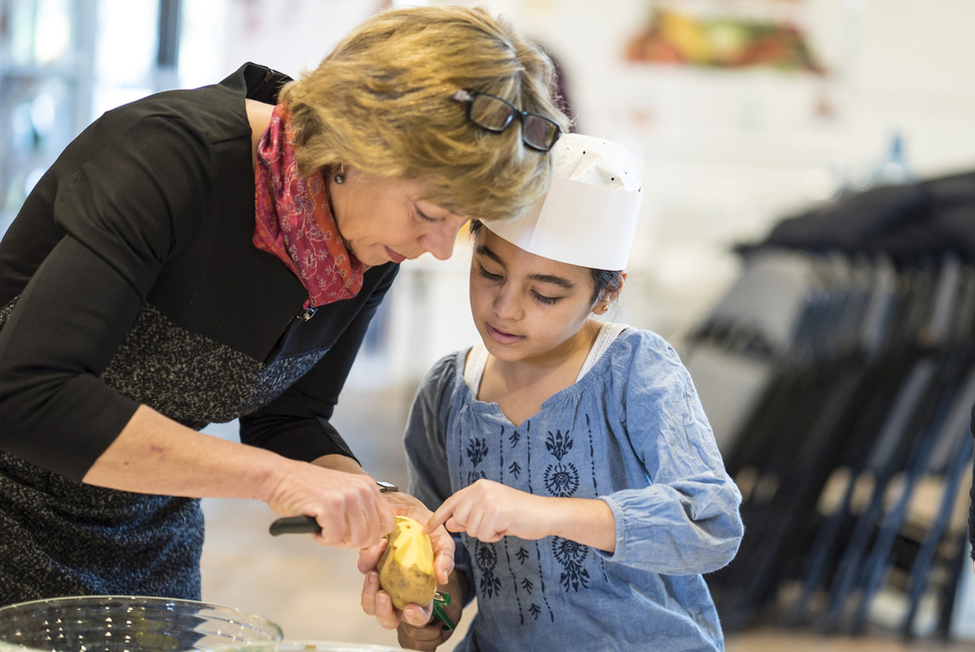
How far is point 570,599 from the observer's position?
126 centimetres

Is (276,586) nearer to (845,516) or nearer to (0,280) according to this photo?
(845,516)

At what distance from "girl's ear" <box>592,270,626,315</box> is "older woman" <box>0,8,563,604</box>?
0.83ft

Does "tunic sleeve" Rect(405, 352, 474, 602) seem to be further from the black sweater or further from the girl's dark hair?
the girl's dark hair

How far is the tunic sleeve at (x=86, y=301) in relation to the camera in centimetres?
90

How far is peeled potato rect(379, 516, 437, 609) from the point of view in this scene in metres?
1.14

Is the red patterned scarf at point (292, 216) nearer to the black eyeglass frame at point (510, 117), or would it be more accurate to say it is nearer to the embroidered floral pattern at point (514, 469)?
the black eyeglass frame at point (510, 117)

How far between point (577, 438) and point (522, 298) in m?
0.21

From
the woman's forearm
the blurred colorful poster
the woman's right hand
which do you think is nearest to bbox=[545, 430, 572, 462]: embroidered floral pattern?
the woman's right hand

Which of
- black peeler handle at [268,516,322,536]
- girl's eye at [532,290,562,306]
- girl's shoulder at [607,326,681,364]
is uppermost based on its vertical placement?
girl's eye at [532,290,562,306]

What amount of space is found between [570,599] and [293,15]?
5.52 metres

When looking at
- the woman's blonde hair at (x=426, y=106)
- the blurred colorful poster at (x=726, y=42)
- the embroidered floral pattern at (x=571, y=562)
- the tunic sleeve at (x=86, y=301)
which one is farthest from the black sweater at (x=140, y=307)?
the blurred colorful poster at (x=726, y=42)

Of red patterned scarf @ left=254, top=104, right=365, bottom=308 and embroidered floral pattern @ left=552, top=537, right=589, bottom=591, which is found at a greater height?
red patterned scarf @ left=254, top=104, right=365, bottom=308

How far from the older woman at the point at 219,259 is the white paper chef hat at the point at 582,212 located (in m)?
0.09

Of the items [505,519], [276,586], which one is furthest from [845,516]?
[505,519]
